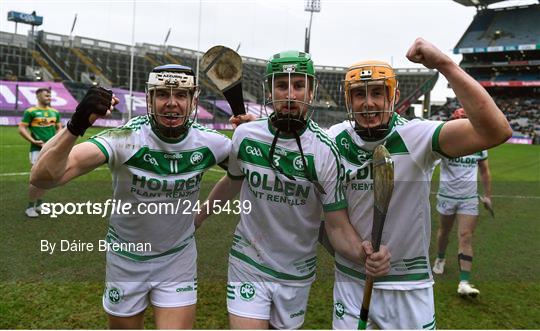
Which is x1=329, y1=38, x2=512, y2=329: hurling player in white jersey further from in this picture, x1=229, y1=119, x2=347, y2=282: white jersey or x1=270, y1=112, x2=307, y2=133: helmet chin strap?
x1=270, y1=112, x2=307, y2=133: helmet chin strap

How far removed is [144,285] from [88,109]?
123cm

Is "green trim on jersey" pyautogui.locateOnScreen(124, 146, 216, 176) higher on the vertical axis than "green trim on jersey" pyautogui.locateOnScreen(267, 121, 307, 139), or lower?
lower

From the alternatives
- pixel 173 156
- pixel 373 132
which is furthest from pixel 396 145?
pixel 173 156

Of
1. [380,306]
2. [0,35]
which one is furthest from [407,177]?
[0,35]

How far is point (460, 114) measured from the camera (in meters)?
5.81

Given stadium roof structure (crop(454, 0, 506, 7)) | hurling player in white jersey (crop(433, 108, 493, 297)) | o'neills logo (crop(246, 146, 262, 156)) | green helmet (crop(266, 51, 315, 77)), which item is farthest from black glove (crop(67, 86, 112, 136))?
stadium roof structure (crop(454, 0, 506, 7))

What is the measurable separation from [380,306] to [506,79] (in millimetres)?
59251

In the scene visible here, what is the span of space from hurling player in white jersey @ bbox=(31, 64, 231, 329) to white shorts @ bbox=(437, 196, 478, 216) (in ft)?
13.0

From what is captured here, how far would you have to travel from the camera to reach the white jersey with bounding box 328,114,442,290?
8.89ft

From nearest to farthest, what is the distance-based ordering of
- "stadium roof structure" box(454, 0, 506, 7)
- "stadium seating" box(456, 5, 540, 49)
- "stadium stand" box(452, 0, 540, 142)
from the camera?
"stadium stand" box(452, 0, 540, 142) → "stadium seating" box(456, 5, 540, 49) → "stadium roof structure" box(454, 0, 506, 7)

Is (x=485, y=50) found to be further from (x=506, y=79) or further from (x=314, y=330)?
(x=314, y=330)

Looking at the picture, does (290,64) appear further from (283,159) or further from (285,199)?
(285,199)

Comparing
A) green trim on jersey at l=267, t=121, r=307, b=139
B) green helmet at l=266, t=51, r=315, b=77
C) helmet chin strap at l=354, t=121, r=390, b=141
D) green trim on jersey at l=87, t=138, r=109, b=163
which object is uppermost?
green helmet at l=266, t=51, r=315, b=77

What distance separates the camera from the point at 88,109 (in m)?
2.44
